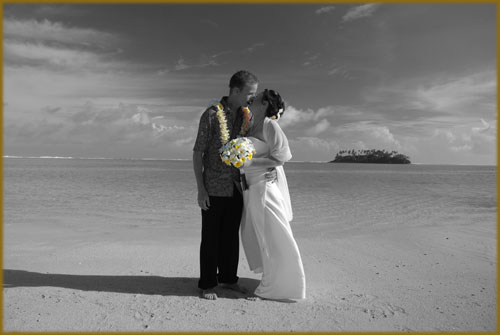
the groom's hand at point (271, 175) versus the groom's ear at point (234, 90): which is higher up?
the groom's ear at point (234, 90)

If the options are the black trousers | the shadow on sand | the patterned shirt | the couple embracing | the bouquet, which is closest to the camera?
the bouquet

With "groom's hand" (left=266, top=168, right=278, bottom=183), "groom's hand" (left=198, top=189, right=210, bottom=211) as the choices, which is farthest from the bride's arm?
"groom's hand" (left=198, top=189, right=210, bottom=211)

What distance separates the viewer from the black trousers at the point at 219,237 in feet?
14.2

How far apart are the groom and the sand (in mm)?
482

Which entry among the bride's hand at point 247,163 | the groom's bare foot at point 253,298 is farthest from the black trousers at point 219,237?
the bride's hand at point 247,163

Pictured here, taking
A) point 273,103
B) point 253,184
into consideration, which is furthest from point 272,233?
point 273,103

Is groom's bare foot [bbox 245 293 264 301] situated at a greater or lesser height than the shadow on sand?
greater

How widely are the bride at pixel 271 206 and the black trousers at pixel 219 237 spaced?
0.64ft

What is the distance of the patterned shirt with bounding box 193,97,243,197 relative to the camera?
417 cm

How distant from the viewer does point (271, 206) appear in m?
4.19

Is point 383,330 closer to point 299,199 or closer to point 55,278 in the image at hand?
point 55,278

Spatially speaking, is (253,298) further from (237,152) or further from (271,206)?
(237,152)

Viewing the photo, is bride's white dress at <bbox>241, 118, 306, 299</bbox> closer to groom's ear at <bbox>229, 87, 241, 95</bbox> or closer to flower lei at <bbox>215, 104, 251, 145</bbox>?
flower lei at <bbox>215, 104, 251, 145</bbox>

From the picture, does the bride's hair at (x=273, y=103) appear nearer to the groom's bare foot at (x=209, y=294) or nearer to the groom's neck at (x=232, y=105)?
the groom's neck at (x=232, y=105)
